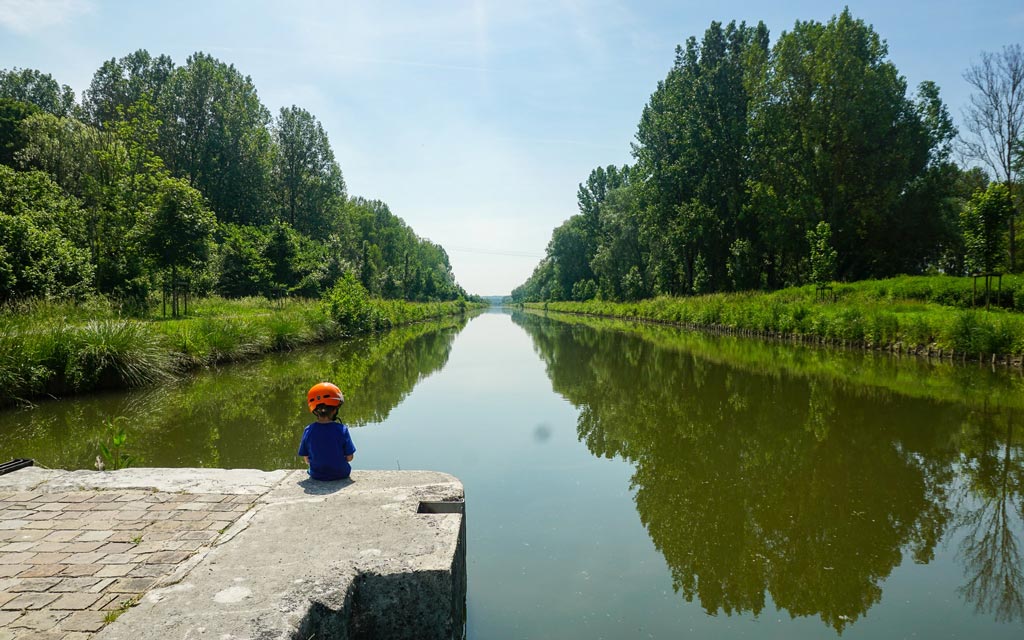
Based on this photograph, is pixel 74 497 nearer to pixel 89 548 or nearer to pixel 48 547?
pixel 48 547

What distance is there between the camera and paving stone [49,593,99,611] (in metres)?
2.34

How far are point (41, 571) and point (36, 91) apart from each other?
66.8m

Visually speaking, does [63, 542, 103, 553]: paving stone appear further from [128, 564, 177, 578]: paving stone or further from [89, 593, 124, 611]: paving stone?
[89, 593, 124, 611]: paving stone

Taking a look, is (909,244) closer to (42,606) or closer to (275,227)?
(275,227)

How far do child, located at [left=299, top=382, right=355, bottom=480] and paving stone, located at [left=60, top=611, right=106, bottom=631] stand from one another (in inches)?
62.3

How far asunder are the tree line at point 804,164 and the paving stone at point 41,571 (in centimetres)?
2652

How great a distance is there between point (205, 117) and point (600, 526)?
45177mm

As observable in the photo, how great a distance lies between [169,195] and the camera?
17.8 metres

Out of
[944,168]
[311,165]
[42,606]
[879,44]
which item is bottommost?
[42,606]

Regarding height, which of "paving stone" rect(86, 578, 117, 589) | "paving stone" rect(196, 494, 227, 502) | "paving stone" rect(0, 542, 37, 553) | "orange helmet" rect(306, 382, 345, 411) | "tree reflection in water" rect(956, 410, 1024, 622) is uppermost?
"orange helmet" rect(306, 382, 345, 411)

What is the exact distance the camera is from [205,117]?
129 ft

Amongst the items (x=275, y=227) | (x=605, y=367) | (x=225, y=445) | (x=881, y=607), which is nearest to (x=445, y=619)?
(x=881, y=607)

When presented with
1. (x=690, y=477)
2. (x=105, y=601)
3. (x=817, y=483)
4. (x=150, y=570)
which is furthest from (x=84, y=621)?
(x=817, y=483)

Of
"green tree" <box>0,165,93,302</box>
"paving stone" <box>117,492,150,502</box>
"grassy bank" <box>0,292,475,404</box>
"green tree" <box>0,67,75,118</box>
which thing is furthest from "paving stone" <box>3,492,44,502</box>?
"green tree" <box>0,67,75,118</box>
